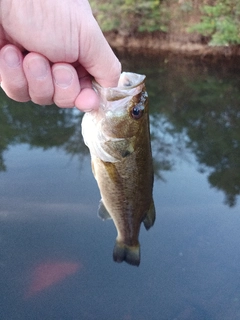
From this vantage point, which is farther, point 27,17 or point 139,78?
point 139,78

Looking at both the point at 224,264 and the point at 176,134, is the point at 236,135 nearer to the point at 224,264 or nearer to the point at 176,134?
the point at 176,134

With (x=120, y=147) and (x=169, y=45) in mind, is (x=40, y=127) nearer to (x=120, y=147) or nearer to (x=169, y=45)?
(x=120, y=147)

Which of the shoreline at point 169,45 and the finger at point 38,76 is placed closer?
the finger at point 38,76

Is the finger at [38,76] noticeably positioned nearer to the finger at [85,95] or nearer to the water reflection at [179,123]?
the finger at [85,95]

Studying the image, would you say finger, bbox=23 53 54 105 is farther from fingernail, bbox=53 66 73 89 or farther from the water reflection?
the water reflection

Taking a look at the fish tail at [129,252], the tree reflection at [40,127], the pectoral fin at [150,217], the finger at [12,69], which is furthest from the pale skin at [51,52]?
the tree reflection at [40,127]

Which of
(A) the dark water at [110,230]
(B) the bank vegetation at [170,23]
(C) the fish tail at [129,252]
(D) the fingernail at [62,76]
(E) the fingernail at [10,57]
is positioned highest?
(E) the fingernail at [10,57]

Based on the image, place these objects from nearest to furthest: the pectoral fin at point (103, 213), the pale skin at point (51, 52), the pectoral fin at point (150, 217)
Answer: the pale skin at point (51, 52), the pectoral fin at point (150, 217), the pectoral fin at point (103, 213)

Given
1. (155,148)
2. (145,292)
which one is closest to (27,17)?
(145,292)
